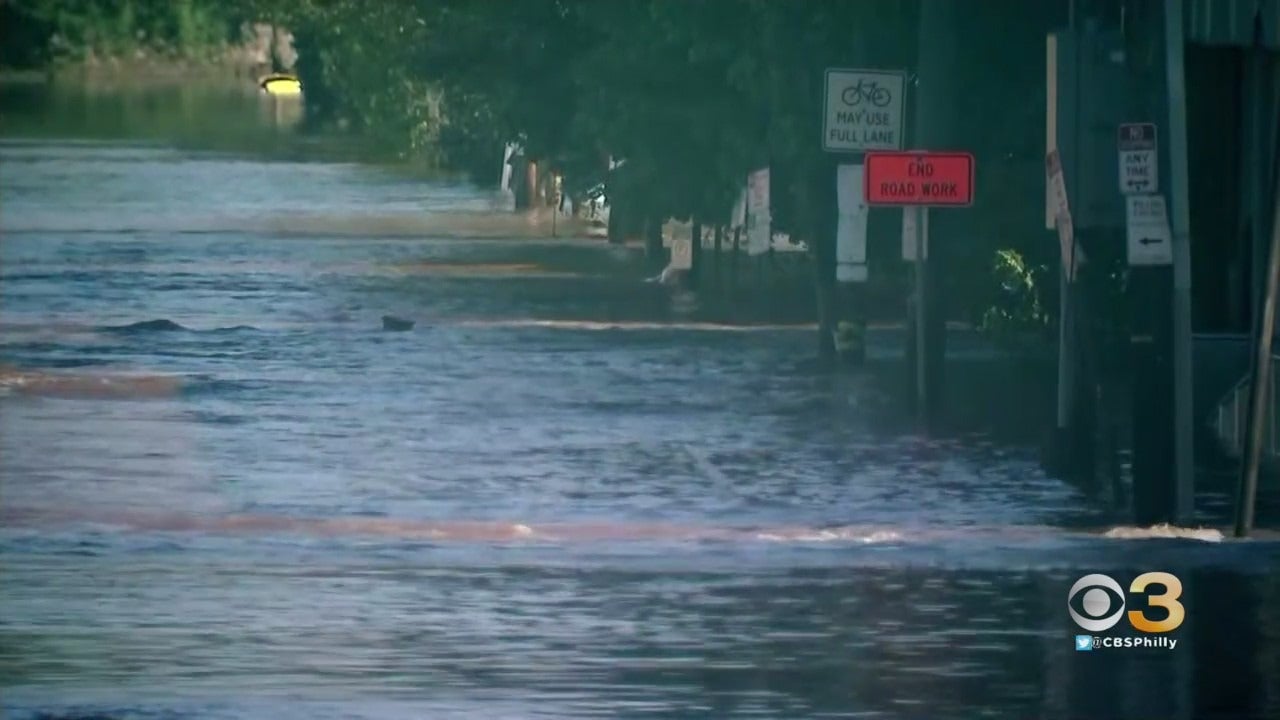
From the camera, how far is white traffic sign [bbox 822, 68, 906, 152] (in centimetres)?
2272

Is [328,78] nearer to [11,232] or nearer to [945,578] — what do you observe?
[11,232]

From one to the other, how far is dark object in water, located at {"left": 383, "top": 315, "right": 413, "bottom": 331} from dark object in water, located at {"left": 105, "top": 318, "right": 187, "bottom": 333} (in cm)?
206

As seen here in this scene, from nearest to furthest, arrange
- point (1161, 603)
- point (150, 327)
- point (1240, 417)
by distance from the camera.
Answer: point (1161, 603), point (1240, 417), point (150, 327)

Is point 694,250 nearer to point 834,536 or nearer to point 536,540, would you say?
point 834,536

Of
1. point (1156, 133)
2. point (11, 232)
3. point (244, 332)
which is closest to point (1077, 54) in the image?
point (1156, 133)

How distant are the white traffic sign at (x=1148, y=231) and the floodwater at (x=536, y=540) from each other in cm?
149

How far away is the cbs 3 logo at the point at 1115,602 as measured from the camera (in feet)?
44.4

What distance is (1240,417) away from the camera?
19938 millimetres

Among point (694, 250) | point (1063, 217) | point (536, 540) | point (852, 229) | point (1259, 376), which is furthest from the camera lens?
point (694, 250)

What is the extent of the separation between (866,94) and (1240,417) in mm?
4268

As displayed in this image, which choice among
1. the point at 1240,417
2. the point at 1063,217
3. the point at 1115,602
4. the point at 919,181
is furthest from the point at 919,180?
Answer: the point at 1115,602

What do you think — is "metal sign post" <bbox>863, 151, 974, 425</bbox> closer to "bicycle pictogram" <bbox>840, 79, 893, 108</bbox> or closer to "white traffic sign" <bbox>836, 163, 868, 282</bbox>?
"bicycle pictogram" <bbox>840, 79, 893, 108</bbox>

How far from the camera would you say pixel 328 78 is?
10056cm

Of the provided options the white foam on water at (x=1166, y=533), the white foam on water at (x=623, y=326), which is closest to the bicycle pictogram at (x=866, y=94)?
the white foam on water at (x=1166, y=533)
